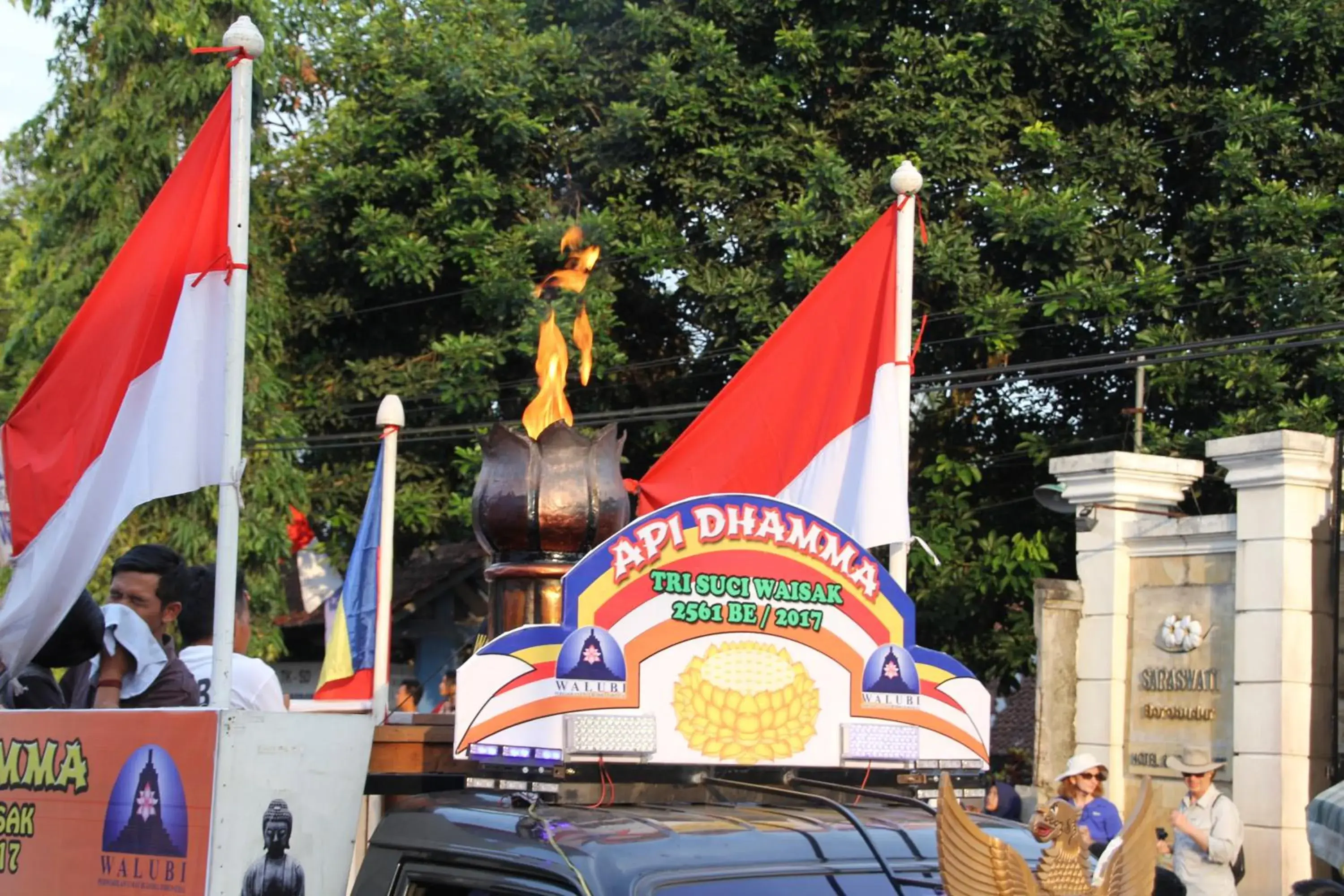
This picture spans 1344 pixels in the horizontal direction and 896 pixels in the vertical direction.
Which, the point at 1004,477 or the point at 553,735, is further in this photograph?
the point at 1004,477

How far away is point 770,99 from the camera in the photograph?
1705cm

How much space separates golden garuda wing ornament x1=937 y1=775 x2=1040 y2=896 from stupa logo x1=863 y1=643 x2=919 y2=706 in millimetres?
957

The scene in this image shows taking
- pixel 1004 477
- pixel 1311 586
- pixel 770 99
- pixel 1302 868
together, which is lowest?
pixel 1302 868

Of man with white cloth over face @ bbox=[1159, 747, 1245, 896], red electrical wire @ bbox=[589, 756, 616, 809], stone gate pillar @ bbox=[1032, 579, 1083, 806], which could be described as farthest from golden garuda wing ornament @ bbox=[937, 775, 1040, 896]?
stone gate pillar @ bbox=[1032, 579, 1083, 806]

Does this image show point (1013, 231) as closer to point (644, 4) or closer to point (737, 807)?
point (644, 4)

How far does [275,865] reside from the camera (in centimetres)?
453

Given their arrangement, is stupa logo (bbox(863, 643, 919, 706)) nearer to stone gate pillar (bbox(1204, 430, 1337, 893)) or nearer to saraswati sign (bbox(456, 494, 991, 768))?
saraswati sign (bbox(456, 494, 991, 768))

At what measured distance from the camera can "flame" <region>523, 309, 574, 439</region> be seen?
265 inches

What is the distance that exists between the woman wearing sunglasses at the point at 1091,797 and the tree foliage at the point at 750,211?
557cm

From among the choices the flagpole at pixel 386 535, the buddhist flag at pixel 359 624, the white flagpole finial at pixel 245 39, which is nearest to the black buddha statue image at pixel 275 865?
the white flagpole finial at pixel 245 39

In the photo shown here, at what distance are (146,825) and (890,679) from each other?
6.85 ft

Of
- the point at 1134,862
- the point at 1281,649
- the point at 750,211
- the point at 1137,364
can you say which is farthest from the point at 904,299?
the point at 750,211

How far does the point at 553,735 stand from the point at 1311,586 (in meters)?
9.36

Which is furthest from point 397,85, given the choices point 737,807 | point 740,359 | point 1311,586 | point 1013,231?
point 737,807
